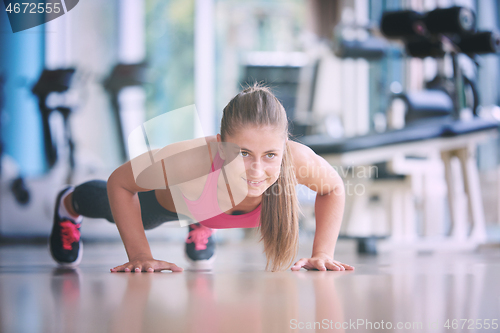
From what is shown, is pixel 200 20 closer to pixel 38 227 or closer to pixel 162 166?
pixel 38 227

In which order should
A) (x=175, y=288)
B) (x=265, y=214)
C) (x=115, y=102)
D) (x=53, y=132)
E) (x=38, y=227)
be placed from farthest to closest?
(x=115, y=102) < (x=53, y=132) < (x=38, y=227) < (x=265, y=214) < (x=175, y=288)

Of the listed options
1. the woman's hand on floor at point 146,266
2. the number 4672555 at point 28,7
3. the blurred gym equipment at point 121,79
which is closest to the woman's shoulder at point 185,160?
the woman's hand on floor at point 146,266

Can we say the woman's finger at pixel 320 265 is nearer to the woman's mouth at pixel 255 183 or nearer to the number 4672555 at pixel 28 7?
the woman's mouth at pixel 255 183

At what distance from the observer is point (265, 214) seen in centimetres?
84

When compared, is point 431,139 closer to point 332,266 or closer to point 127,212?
point 332,266

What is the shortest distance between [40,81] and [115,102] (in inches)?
18.0

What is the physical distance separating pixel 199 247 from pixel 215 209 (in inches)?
10.1

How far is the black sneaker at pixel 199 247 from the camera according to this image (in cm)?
105

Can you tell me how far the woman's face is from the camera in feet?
2.29

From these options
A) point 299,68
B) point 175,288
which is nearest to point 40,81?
point 299,68

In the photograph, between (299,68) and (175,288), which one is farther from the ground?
(299,68)

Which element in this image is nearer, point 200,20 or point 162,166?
point 162,166

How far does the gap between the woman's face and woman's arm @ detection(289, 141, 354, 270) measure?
0.11m

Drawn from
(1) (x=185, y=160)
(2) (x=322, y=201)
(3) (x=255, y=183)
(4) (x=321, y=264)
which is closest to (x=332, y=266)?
(4) (x=321, y=264)
